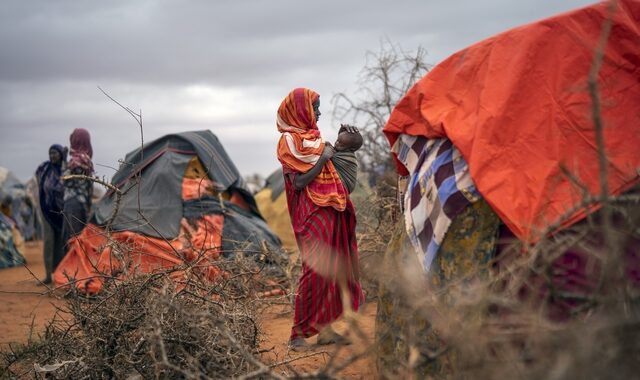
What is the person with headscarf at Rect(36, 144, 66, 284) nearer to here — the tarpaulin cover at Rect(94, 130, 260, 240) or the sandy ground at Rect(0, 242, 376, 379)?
the sandy ground at Rect(0, 242, 376, 379)

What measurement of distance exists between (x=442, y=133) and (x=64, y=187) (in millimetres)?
6800

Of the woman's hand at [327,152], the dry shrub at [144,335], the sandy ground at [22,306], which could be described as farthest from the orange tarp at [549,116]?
the sandy ground at [22,306]

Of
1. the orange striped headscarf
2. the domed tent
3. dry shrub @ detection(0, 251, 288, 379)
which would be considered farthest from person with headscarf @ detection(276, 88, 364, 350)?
the domed tent

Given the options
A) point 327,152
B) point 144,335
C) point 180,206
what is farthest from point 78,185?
point 144,335

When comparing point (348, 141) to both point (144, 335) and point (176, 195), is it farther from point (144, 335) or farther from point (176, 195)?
point (176, 195)

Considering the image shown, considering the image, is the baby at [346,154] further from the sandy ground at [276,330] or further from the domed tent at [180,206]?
the domed tent at [180,206]

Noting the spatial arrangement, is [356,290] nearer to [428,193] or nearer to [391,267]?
[391,267]

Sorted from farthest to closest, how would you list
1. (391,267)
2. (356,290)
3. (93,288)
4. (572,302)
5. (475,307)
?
(93,288) < (356,290) < (391,267) < (572,302) < (475,307)

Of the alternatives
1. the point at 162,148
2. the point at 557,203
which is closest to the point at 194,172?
the point at 162,148

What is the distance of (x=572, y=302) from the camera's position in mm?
2914

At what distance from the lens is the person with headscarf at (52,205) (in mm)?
9383

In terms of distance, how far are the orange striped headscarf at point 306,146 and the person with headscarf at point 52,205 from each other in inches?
204

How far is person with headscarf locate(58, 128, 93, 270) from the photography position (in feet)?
28.7

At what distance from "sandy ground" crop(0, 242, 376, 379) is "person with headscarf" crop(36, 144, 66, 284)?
472 millimetres
